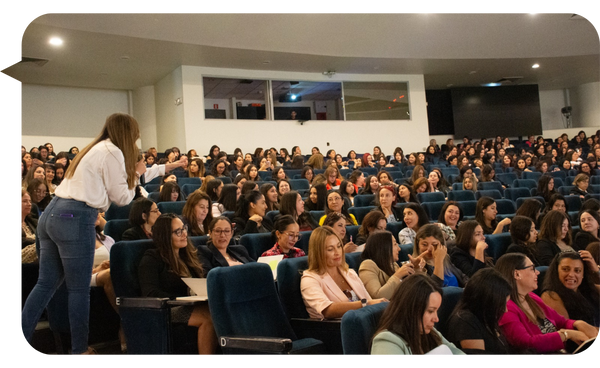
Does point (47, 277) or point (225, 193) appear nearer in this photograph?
point (47, 277)

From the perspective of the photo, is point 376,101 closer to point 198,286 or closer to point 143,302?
point 198,286

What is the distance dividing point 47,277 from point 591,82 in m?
16.8

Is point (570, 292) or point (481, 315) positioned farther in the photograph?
point (570, 292)

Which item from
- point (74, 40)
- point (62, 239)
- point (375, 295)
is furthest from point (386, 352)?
point (74, 40)

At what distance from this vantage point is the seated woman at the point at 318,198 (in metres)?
5.49

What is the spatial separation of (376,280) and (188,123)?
340 inches

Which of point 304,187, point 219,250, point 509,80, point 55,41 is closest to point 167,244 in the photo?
point 219,250

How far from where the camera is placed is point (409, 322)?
2.13 m

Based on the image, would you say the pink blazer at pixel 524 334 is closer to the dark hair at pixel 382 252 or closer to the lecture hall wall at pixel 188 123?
the dark hair at pixel 382 252

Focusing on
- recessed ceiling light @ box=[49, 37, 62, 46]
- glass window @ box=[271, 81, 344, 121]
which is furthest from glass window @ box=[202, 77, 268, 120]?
recessed ceiling light @ box=[49, 37, 62, 46]

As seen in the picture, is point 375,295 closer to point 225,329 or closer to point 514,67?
point 225,329

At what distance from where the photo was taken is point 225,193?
5.27 m

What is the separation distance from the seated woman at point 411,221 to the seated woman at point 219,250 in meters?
1.55

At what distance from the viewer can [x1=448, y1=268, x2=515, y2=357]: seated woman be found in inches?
98.1
